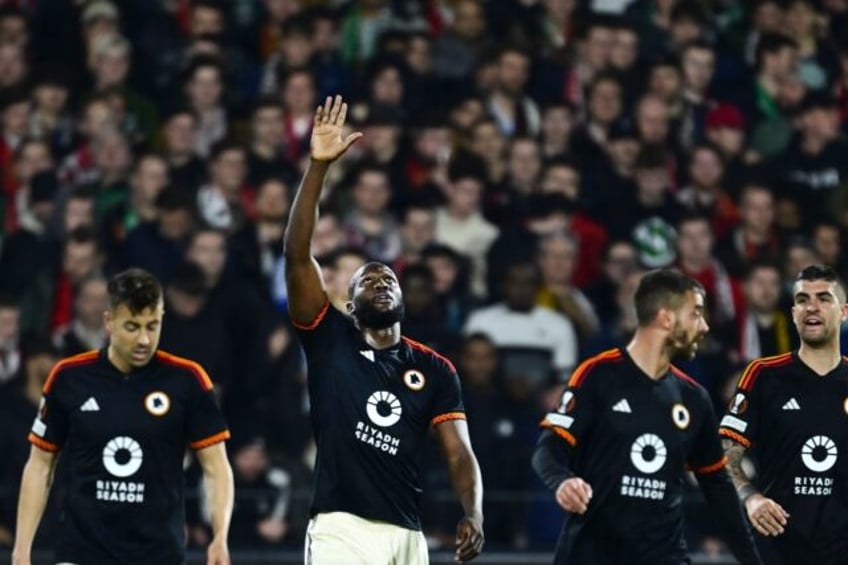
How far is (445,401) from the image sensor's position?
966 cm

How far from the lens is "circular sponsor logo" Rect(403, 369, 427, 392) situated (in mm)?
9586

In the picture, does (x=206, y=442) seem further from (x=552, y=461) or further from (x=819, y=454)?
(x=819, y=454)

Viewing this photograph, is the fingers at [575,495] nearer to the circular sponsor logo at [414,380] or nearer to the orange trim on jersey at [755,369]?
the circular sponsor logo at [414,380]

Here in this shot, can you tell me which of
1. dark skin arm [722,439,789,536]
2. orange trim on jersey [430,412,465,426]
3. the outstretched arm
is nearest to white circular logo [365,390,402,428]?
orange trim on jersey [430,412,465,426]

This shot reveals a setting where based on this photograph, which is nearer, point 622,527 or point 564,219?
point 622,527

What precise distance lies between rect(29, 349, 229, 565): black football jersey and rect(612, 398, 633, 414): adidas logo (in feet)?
5.96

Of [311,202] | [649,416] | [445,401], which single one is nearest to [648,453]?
[649,416]

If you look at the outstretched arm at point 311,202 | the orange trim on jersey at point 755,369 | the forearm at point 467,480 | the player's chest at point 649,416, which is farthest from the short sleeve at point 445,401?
the orange trim on jersey at point 755,369

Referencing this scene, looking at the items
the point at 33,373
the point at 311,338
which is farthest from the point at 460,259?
the point at 311,338

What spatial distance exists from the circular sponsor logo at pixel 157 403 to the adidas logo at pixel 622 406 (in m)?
2.04

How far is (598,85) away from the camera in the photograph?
53.0ft

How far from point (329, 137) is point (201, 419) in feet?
5.25

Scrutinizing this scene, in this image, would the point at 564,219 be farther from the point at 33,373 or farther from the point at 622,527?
the point at 622,527

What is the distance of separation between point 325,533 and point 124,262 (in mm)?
5416
